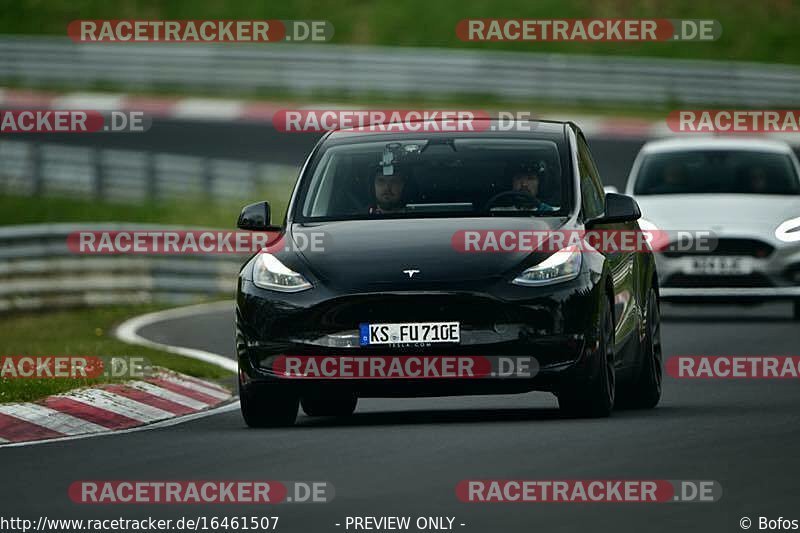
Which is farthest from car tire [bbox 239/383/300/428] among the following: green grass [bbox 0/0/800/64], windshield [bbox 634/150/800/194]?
green grass [bbox 0/0/800/64]

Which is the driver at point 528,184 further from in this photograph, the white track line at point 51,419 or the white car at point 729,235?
the white car at point 729,235

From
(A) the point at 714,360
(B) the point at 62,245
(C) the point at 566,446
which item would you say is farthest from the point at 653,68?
(C) the point at 566,446

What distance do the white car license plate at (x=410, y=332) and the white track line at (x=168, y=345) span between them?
4.66 meters

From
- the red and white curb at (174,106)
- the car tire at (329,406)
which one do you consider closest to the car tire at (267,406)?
the car tire at (329,406)

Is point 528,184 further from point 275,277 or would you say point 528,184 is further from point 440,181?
point 275,277

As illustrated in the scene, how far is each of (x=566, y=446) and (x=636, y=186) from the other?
39.3 feet

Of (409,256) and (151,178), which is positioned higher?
(409,256)

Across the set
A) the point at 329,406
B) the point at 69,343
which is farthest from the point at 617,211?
the point at 69,343

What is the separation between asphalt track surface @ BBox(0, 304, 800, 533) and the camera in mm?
8695

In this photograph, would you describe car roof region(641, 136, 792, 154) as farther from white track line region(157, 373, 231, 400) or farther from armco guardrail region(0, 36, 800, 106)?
armco guardrail region(0, 36, 800, 106)

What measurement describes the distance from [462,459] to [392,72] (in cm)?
4014

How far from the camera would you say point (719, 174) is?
881 inches

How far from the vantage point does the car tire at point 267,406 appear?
12.2m

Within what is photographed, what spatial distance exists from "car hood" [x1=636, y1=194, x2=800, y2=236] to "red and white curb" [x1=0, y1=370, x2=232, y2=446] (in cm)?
715
